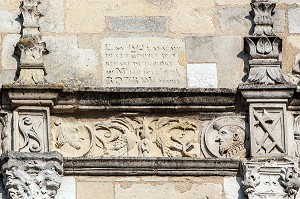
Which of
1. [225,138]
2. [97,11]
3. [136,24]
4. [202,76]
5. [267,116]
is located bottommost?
[225,138]

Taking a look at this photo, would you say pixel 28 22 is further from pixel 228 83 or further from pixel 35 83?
pixel 228 83

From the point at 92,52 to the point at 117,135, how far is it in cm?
73

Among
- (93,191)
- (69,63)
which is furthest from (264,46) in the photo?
(93,191)

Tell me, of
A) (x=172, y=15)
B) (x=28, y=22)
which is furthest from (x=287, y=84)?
(x=28, y=22)

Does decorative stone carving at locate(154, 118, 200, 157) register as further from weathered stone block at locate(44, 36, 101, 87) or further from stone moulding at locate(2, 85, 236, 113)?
weathered stone block at locate(44, 36, 101, 87)

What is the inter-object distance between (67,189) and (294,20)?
2.36 metres

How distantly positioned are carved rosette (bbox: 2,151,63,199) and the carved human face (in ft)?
4.15

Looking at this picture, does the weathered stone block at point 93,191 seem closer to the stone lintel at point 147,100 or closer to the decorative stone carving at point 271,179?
the stone lintel at point 147,100

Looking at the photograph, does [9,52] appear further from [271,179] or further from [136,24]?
[271,179]

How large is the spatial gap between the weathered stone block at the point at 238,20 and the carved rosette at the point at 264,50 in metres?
0.09

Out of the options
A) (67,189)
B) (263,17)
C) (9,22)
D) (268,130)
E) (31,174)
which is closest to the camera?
(31,174)

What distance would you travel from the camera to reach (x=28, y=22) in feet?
46.1

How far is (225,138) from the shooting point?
13820mm

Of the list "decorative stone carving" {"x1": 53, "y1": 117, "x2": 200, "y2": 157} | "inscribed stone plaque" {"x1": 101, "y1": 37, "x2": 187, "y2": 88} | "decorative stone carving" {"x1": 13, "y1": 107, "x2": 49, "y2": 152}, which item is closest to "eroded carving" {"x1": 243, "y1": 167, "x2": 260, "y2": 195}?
"decorative stone carving" {"x1": 53, "y1": 117, "x2": 200, "y2": 157}
